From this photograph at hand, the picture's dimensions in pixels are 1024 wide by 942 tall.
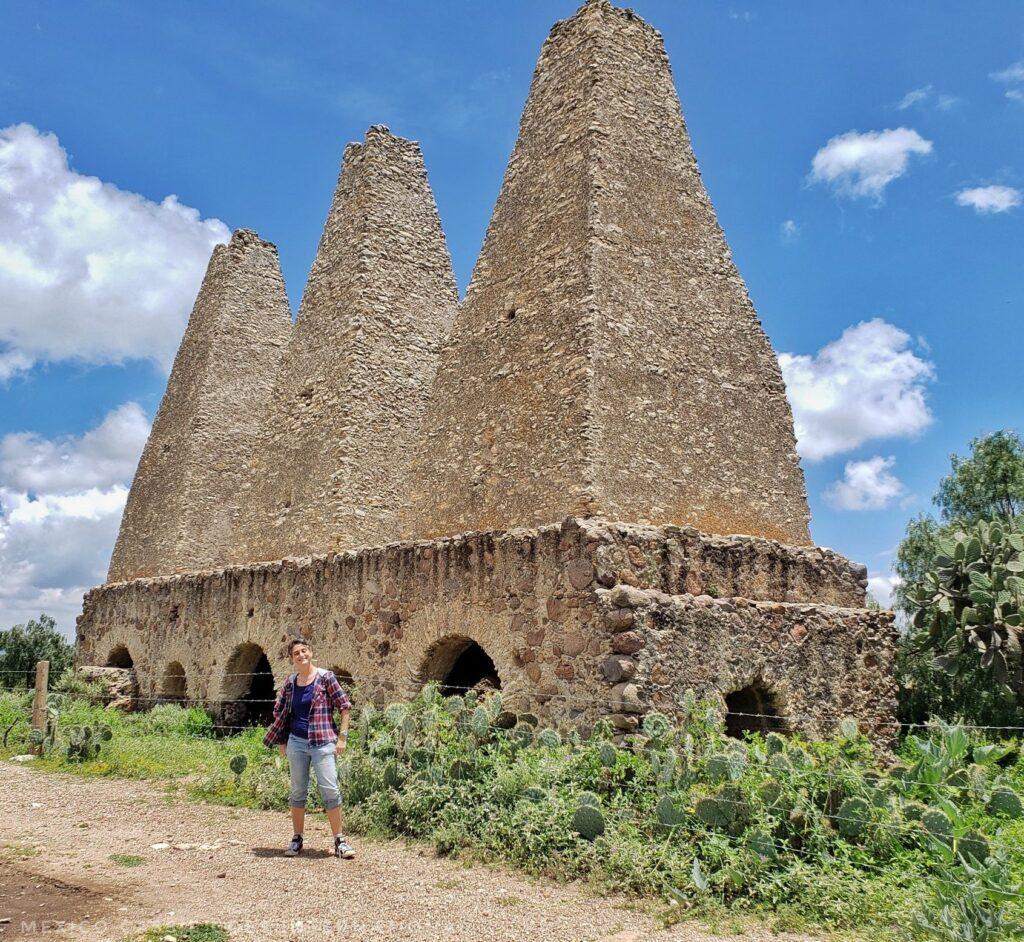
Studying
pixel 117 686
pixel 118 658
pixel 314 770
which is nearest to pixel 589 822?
pixel 314 770

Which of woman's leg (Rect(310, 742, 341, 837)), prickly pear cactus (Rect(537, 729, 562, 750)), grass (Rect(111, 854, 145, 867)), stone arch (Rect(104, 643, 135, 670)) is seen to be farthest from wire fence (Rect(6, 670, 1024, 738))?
stone arch (Rect(104, 643, 135, 670))

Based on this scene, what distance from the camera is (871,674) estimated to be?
10.4m

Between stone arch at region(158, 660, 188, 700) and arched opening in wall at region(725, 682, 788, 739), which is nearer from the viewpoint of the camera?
arched opening in wall at region(725, 682, 788, 739)

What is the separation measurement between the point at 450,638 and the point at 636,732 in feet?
9.37

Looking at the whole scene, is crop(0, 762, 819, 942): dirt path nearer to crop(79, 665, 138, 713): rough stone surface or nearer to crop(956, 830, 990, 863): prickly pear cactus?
crop(956, 830, 990, 863): prickly pear cactus

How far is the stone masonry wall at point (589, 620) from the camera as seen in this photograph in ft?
26.8

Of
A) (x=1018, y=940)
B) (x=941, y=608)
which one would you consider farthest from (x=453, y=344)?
(x=1018, y=940)

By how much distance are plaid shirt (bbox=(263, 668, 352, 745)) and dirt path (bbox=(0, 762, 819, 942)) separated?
0.82 m

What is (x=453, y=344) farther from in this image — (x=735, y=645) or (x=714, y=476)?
(x=735, y=645)

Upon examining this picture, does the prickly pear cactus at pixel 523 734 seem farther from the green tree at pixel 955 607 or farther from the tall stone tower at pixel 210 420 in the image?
the tall stone tower at pixel 210 420

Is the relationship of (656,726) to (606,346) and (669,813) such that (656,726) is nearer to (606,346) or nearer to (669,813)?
(669,813)

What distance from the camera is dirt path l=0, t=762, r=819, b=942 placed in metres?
4.95

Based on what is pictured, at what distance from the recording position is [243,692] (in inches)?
546

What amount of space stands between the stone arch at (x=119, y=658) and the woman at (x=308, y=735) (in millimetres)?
11782
